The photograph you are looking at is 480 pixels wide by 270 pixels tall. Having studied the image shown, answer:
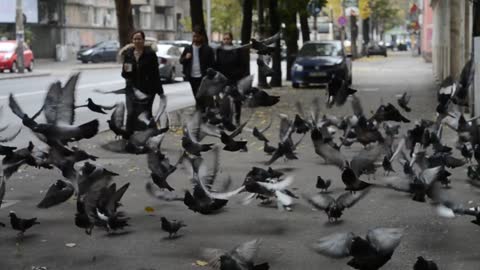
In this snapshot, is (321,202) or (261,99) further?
(261,99)

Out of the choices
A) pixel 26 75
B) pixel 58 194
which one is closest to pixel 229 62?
pixel 58 194

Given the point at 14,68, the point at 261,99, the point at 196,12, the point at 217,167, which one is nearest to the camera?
the point at 217,167

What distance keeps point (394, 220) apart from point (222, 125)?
3.14 meters

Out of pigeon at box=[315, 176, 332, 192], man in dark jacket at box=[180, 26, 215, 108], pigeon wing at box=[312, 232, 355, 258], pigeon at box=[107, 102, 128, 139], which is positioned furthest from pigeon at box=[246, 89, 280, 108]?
man in dark jacket at box=[180, 26, 215, 108]

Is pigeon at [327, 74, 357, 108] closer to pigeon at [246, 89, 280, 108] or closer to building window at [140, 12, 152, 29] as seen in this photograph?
pigeon at [246, 89, 280, 108]

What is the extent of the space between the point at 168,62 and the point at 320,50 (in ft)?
21.3

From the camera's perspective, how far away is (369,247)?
223 inches

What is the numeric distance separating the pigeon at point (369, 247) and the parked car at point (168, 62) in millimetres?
30969

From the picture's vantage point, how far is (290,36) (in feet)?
114

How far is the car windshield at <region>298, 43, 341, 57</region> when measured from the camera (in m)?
33.3

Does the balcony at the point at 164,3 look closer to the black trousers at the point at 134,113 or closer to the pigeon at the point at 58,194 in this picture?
the black trousers at the point at 134,113

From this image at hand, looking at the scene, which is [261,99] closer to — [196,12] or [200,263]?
[200,263]

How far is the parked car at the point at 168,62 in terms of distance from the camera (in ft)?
122

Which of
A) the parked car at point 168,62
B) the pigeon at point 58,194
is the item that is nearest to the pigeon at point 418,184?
Answer: the pigeon at point 58,194
